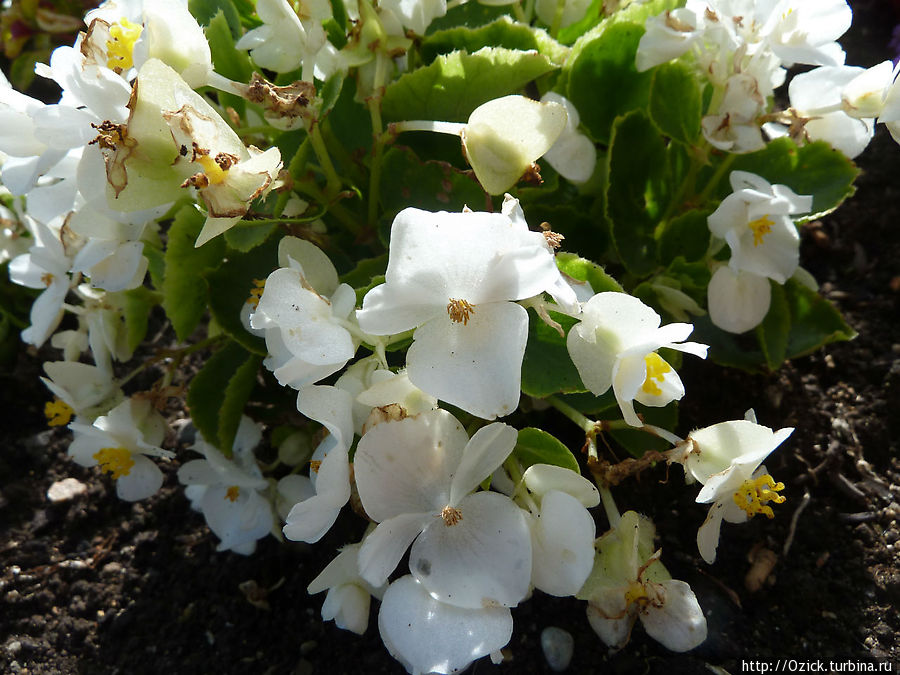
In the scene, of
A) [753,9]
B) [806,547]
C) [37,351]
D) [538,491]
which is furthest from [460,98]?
[37,351]

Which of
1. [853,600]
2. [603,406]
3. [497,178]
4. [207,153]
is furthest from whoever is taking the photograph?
[853,600]

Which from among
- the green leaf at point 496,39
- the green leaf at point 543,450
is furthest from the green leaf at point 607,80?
the green leaf at point 543,450

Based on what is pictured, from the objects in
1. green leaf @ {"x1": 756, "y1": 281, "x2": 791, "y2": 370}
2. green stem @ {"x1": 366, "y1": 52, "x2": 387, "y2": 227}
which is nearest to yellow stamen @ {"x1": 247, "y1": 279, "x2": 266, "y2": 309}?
green stem @ {"x1": 366, "y1": 52, "x2": 387, "y2": 227}

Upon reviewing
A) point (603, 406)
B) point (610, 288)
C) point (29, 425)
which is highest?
point (610, 288)

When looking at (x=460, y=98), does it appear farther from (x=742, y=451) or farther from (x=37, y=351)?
(x=37, y=351)

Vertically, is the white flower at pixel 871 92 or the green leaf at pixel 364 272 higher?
the white flower at pixel 871 92

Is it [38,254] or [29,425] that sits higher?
[38,254]

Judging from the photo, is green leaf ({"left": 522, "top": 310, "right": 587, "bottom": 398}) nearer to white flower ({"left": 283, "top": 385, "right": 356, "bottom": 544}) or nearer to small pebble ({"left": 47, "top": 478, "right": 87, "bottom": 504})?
white flower ({"left": 283, "top": 385, "right": 356, "bottom": 544})

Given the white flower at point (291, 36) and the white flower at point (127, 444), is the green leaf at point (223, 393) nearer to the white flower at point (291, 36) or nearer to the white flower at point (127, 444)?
the white flower at point (127, 444)
